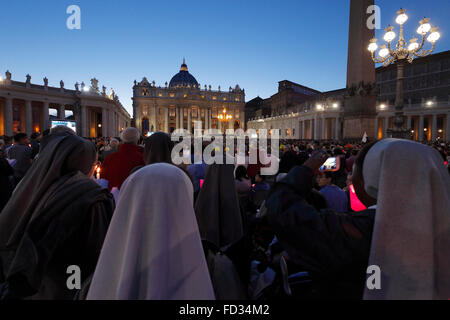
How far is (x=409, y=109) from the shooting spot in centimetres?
3766

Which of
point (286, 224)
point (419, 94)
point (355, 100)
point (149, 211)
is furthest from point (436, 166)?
point (419, 94)

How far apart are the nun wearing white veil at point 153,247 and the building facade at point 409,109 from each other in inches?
1464

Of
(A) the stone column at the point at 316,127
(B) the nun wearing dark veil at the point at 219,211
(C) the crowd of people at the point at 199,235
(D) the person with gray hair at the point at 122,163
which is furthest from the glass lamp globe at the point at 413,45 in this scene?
(A) the stone column at the point at 316,127

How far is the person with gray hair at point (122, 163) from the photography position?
3812 mm

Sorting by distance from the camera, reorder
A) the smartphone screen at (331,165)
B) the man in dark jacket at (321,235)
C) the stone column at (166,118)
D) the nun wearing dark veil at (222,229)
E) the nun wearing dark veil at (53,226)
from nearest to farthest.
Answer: the man in dark jacket at (321,235) → the nun wearing dark veil at (53,226) → the nun wearing dark veil at (222,229) → the smartphone screen at (331,165) → the stone column at (166,118)

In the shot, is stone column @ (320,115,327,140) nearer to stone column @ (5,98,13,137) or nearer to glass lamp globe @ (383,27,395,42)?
glass lamp globe @ (383,27,395,42)

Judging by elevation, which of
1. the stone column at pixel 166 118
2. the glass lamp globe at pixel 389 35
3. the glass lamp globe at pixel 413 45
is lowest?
the glass lamp globe at pixel 413 45

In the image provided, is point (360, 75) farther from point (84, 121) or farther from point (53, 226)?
point (84, 121)

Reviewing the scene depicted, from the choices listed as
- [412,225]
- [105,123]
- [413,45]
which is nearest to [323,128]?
[413,45]

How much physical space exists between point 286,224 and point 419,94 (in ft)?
194

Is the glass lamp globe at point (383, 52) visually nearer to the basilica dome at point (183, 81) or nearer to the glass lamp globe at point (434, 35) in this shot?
the glass lamp globe at point (434, 35)

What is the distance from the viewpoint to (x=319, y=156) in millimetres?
1562

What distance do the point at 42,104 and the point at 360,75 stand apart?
138ft

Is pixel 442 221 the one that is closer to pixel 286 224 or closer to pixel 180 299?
pixel 286 224
